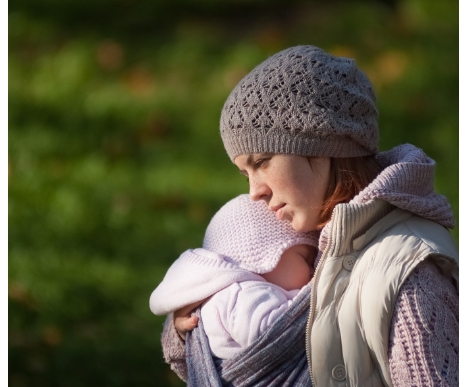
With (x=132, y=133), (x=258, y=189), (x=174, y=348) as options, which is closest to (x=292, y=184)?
(x=258, y=189)

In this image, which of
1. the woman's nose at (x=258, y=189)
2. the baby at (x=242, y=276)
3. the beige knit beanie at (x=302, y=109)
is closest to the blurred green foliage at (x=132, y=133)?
the baby at (x=242, y=276)

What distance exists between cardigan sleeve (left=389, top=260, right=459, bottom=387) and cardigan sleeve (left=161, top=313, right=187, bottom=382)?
0.76 metres

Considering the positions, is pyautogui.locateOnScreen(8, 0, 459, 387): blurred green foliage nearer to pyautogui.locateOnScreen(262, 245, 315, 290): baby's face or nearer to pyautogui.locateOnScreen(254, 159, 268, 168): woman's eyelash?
pyautogui.locateOnScreen(262, 245, 315, 290): baby's face

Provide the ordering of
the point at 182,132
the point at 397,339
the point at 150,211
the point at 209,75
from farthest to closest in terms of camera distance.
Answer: the point at 209,75
the point at 182,132
the point at 150,211
the point at 397,339

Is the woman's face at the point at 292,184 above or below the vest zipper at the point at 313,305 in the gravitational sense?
above

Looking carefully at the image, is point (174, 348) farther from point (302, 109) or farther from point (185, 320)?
point (302, 109)

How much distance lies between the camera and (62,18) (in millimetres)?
7688

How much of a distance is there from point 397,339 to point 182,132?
171 inches

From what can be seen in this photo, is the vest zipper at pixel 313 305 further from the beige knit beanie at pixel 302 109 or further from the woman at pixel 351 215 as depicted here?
the beige knit beanie at pixel 302 109

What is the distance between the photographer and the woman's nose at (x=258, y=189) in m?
2.47

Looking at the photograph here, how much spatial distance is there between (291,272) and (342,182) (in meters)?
0.31

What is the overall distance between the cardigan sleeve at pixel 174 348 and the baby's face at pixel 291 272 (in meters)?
0.40

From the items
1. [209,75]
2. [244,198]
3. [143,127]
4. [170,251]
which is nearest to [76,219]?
[170,251]

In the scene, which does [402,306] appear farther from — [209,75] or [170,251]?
[209,75]
